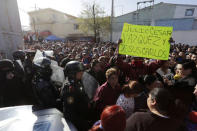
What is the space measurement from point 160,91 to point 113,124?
65 centimetres

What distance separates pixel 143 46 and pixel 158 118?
6.48 feet

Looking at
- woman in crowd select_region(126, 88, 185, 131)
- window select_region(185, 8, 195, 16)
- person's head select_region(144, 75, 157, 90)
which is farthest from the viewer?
window select_region(185, 8, 195, 16)

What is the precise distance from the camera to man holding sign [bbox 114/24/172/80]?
2717 millimetres

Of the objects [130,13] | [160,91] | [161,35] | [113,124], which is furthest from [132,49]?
[130,13]

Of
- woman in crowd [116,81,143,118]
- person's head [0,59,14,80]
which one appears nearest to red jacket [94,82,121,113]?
woman in crowd [116,81,143,118]

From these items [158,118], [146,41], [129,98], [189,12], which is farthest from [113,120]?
[189,12]

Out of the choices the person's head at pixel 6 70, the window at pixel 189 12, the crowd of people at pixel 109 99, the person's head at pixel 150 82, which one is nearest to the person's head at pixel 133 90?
the crowd of people at pixel 109 99

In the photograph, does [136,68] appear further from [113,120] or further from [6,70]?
[6,70]

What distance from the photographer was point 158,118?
1.18m

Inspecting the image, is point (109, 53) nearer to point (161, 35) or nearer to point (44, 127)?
point (161, 35)

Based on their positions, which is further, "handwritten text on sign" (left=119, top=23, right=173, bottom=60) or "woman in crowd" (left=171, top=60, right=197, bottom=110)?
"handwritten text on sign" (left=119, top=23, right=173, bottom=60)

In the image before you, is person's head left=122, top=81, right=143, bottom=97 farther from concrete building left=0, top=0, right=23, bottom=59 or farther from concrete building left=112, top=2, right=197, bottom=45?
concrete building left=112, top=2, right=197, bottom=45

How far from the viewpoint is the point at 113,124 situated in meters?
0.95

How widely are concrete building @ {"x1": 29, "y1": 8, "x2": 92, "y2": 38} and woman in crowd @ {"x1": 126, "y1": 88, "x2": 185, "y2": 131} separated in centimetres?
3575
